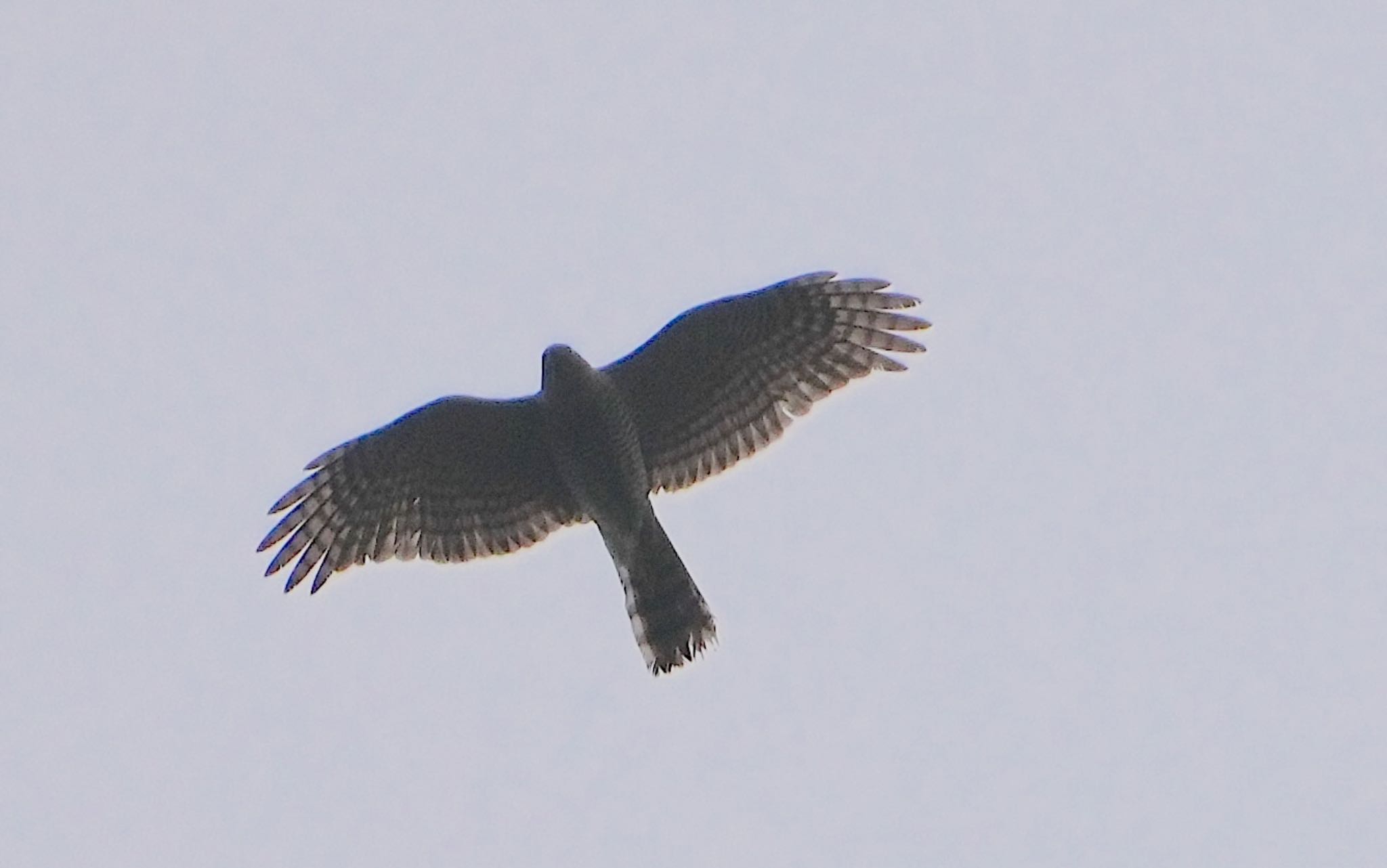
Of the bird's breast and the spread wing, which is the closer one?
the bird's breast

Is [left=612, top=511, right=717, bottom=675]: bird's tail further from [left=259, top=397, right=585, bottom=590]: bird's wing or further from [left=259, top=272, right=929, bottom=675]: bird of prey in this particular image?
[left=259, top=397, right=585, bottom=590]: bird's wing

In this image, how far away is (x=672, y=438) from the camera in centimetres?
1415

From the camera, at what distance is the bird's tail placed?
13.9 metres

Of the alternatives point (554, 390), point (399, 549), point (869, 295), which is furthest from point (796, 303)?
point (399, 549)

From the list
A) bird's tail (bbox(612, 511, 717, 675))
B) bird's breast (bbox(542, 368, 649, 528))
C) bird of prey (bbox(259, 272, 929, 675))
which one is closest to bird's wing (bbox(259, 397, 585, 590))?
bird of prey (bbox(259, 272, 929, 675))

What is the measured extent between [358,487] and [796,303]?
2780 millimetres

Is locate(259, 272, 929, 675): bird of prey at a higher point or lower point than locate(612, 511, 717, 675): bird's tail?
higher

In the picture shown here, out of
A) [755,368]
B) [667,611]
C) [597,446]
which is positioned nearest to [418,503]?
[597,446]

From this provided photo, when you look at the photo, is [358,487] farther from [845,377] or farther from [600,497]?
[845,377]

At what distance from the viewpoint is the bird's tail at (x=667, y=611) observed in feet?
45.7

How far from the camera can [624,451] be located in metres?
13.6

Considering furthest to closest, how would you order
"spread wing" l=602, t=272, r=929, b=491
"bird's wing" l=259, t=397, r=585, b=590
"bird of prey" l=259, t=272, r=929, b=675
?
"bird's wing" l=259, t=397, r=585, b=590, "spread wing" l=602, t=272, r=929, b=491, "bird of prey" l=259, t=272, r=929, b=675

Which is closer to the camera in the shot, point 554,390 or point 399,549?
point 554,390

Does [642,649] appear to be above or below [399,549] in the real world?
below
